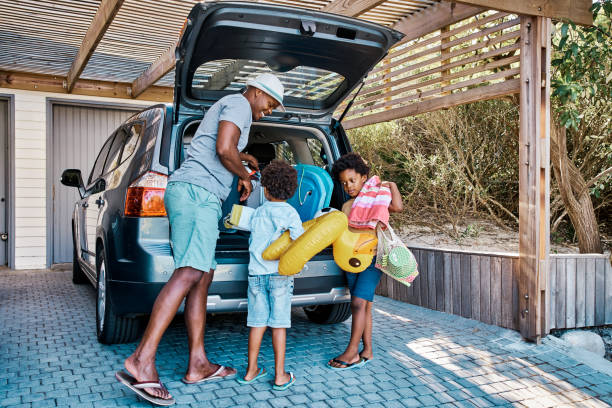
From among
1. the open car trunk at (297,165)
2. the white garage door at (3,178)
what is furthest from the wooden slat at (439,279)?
the white garage door at (3,178)

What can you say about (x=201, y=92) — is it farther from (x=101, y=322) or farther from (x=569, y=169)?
(x=569, y=169)

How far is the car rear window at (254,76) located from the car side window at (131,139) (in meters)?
0.59

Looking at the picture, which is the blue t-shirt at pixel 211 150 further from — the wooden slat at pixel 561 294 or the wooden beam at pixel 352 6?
the wooden slat at pixel 561 294

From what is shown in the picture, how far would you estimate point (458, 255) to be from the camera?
4.80m

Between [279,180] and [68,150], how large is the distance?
613 cm

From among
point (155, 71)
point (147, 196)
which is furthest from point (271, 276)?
point (155, 71)

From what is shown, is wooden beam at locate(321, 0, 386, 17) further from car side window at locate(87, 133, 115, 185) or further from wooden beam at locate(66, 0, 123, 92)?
car side window at locate(87, 133, 115, 185)

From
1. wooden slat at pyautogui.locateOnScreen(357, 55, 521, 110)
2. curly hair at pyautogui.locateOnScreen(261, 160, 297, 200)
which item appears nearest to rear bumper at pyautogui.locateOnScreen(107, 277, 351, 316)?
curly hair at pyautogui.locateOnScreen(261, 160, 297, 200)

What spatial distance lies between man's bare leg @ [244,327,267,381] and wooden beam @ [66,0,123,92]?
107 inches

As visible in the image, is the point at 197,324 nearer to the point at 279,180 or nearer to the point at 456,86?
the point at 279,180

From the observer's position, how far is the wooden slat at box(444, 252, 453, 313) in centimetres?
491

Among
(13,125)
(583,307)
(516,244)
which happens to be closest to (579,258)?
(583,307)

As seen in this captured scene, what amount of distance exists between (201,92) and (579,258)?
3.36 metres

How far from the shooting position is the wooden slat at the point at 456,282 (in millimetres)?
4809
